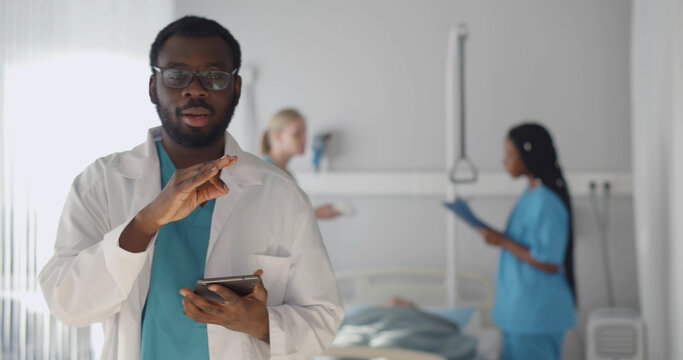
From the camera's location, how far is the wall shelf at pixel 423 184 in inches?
149

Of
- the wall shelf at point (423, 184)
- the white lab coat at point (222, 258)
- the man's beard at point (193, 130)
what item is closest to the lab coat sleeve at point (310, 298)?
the white lab coat at point (222, 258)

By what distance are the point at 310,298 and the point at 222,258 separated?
0.57 feet

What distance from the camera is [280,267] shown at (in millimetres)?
1207

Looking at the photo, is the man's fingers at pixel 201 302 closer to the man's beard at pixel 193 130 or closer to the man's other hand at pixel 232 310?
the man's other hand at pixel 232 310

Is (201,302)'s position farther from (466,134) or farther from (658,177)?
(466,134)

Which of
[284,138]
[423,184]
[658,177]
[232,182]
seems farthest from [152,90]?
[423,184]

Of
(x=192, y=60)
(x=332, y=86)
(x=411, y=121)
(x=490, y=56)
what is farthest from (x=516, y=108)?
(x=192, y=60)

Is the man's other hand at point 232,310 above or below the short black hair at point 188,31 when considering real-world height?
below

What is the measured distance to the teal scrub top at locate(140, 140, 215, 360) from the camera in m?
1.14

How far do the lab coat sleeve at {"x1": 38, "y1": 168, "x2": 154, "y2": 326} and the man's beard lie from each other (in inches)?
7.0

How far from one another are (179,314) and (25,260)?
1042 mm

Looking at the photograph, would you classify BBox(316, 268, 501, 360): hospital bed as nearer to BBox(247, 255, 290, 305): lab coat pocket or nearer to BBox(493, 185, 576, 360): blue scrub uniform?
BBox(493, 185, 576, 360): blue scrub uniform

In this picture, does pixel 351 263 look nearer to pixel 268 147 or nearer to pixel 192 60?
pixel 268 147

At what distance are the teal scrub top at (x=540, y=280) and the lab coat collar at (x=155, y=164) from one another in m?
1.63
